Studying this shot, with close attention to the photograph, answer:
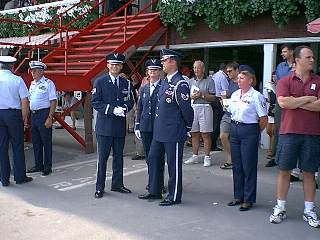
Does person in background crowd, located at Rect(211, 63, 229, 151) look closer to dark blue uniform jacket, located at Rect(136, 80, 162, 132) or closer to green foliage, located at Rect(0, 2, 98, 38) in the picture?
dark blue uniform jacket, located at Rect(136, 80, 162, 132)

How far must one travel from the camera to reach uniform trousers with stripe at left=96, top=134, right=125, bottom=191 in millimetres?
5910

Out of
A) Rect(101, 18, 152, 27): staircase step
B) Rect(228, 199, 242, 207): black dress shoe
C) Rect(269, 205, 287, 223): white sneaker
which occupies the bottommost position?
Rect(228, 199, 242, 207): black dress shoe

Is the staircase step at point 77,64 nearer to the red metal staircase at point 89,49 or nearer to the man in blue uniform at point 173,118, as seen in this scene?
the red metal staircase at point 89,49

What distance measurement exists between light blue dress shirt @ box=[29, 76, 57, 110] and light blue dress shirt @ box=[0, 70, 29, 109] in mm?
628

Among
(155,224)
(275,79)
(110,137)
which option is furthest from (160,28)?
(155,224)

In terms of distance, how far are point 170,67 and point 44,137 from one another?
8.88 feet

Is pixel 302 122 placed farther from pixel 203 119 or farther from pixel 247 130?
pixel 203 119

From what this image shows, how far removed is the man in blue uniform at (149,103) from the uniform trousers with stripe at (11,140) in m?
1.81

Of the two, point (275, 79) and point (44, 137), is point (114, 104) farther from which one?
point (275, 79)

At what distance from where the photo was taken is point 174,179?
5480 millimetres

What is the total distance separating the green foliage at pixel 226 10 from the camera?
26.3ft

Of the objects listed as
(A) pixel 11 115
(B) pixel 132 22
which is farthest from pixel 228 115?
(B) pixel 132 22

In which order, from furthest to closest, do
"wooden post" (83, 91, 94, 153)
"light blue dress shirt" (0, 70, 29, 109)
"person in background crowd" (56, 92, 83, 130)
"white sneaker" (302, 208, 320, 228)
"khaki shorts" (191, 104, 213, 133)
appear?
"person in background crowd" (56, 92, 83, 130) → "wooden post" (83, 91, 94, 153) → "khaki shorts" (191, 104, 213, 133) → "light blue dress shirt" (0, 70, 29, 109) → "white sneaker" (302, 208, 320, 228)

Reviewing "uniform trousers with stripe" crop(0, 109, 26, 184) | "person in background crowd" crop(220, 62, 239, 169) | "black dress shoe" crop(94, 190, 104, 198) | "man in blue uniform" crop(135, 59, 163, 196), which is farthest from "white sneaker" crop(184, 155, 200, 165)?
"uniform trousers with stripe" crop(0, 109, 26, 184)
